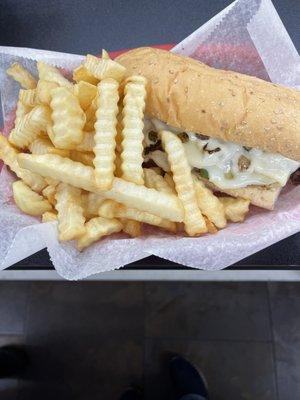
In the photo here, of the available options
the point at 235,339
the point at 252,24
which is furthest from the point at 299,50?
the point at 235,339

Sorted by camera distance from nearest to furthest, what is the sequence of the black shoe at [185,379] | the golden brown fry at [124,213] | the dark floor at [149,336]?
1. the golden brown fry at [124,213]
2. the black shoe at [185,379]
3. the dark floor at [149,336]

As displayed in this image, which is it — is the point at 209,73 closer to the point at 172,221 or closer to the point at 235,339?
the point at 172,221

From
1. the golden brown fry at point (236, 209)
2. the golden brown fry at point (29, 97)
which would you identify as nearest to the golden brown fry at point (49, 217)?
the golden brown fry at point (29, 97)

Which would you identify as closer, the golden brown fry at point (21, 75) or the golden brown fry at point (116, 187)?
the golden brown fry at point (116, 187)

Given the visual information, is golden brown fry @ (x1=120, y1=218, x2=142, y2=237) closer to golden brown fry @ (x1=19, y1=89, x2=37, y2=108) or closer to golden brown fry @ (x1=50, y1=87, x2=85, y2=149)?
golden brown fry @ (x1=50, y1=87, x2=85, y2=149)

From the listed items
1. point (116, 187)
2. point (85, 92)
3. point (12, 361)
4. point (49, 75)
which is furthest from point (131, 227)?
point (12, 361)

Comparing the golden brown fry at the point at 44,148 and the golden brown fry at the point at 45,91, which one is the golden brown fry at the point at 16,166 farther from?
the golden brown fry at the point at 45,91
